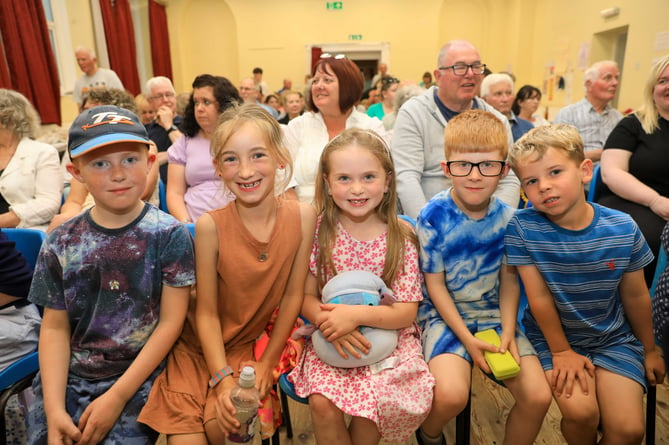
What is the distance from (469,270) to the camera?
1.52 m

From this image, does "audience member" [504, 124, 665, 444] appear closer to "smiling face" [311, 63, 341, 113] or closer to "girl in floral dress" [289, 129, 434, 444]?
"girl in floral dress" [289, 129, 434, 444]

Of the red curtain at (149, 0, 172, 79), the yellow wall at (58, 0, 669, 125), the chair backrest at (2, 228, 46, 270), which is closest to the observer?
the chair backrest at (2, 228, 46, 270)

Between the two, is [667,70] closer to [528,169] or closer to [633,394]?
[528,169]

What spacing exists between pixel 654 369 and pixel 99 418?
65.7 inches

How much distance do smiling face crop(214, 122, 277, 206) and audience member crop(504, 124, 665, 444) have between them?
2.75ft

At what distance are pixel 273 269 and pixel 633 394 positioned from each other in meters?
1.17

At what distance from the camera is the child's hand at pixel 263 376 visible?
1.33m

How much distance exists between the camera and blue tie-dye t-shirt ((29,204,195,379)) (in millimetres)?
1284

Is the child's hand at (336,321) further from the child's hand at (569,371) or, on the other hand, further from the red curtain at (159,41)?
the red curtain at (159,41)

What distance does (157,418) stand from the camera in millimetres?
1229

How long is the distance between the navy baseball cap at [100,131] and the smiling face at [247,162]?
271 mm

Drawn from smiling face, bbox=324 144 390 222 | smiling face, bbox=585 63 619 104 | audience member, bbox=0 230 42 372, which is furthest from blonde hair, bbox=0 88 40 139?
smiling face, bbox=585 63 619 104

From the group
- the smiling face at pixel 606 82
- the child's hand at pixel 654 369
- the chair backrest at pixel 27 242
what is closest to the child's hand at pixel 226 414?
the chair backrest at pixel 27 242

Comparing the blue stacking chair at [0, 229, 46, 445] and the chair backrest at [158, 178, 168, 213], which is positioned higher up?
the chair backrest at [158, 178, 168, 213]
